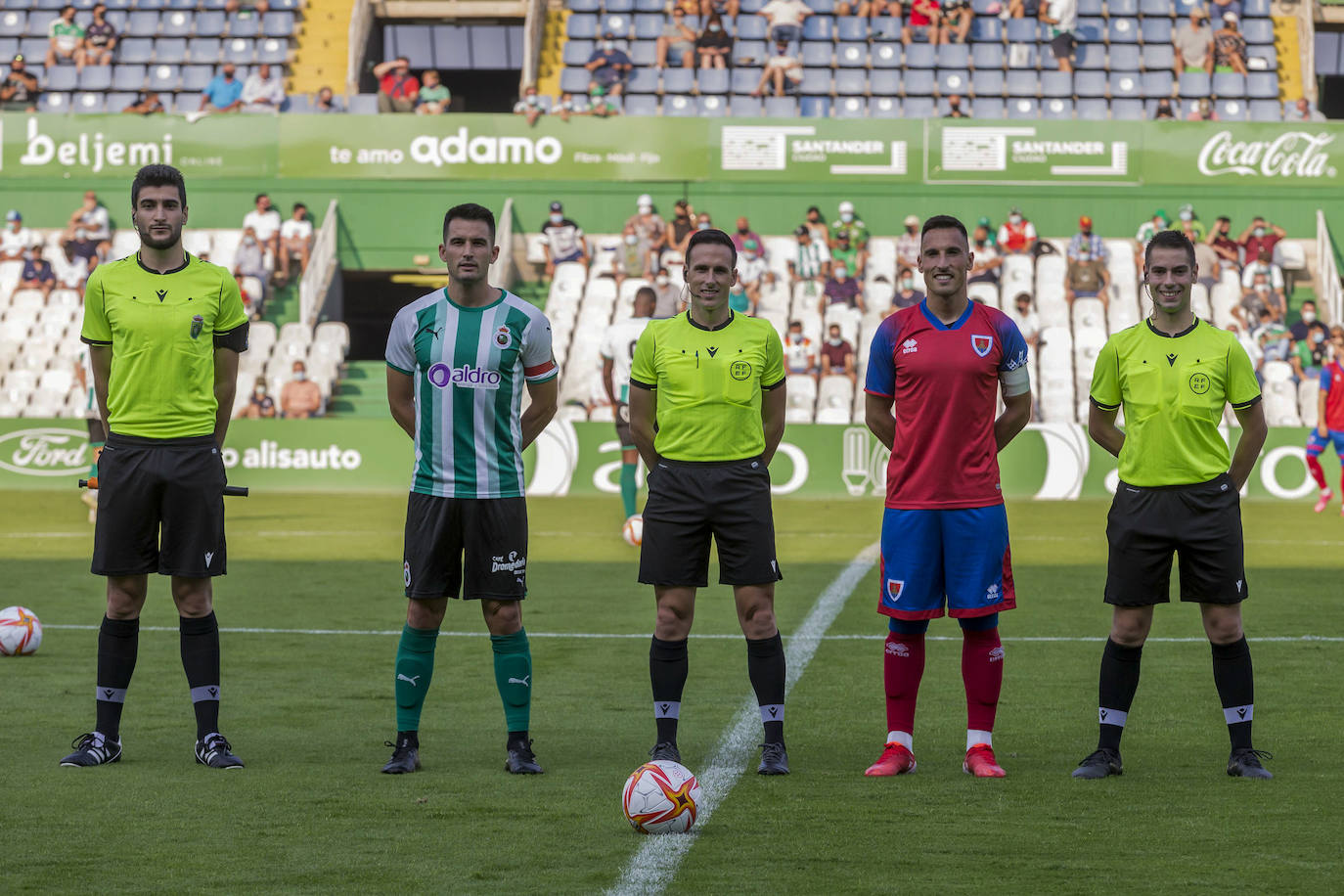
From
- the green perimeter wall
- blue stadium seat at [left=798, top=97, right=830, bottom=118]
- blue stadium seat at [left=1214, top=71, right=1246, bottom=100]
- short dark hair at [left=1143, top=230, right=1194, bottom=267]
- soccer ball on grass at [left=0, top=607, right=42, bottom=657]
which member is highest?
blue stadium seat at [left=1214, top=71, right=1246, bottom=100]

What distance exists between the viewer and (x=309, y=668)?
328 inches

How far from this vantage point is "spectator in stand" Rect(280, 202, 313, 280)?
2648 centimetres

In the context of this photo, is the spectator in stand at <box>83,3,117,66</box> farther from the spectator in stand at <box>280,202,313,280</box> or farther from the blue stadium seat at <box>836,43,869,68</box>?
the blue stadium seat at <box>836,43,869,68</box>

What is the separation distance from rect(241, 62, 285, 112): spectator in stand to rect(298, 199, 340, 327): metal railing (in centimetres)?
200

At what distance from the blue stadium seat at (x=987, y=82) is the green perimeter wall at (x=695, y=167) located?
2214 mm

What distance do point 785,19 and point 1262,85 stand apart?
780 cm

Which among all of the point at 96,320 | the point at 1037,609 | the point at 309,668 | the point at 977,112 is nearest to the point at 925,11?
the point at 977,112

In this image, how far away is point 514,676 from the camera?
236 inches

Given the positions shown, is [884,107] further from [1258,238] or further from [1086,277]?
[1258,238]

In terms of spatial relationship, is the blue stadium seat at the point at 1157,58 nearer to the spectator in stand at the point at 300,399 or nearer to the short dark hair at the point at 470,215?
the spectator in stand at the point at 300,399

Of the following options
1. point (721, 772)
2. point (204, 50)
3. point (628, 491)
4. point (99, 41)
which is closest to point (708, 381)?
point (721, 772)

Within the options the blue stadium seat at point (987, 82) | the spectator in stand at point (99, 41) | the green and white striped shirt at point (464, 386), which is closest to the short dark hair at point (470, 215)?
the green and white striped shirt at point (464, 386)

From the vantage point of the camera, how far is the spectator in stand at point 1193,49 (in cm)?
2827

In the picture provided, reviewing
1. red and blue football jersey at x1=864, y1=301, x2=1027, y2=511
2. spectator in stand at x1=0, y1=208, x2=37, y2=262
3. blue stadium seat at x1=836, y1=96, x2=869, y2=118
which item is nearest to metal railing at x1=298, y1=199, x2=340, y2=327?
spectator in stand at x1=0, y1=208, x2=37, y2=262
